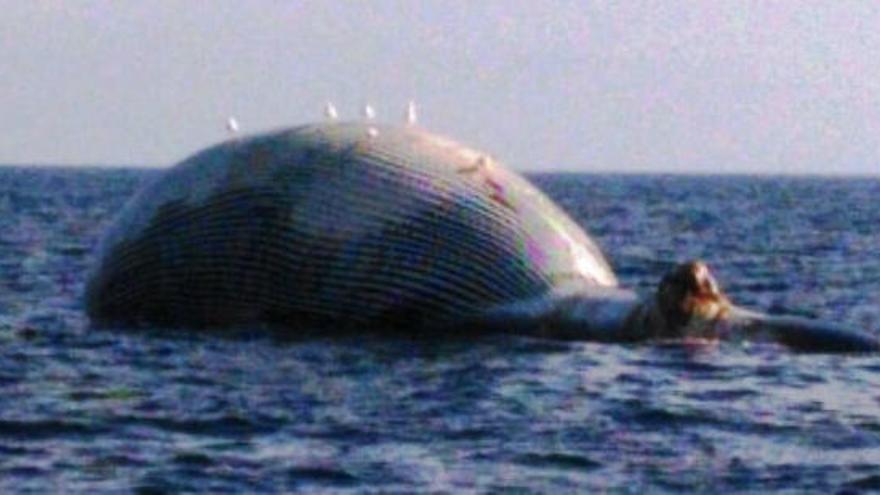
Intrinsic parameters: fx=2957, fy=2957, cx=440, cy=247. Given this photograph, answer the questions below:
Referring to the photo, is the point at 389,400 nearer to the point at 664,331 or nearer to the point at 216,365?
the point at 216,365

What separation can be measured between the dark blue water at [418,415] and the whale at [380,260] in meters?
0.42

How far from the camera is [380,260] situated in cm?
2538

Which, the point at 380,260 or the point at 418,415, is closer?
the point at 418,415

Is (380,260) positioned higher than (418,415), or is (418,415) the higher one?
(380,260)

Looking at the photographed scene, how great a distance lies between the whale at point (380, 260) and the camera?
2511 cm

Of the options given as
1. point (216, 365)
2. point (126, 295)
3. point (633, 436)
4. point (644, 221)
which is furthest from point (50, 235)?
point (633, 436)

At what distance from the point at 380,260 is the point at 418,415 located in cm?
526

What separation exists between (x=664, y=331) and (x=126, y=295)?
5152mm

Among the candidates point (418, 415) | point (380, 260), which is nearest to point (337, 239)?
point (380, 260)

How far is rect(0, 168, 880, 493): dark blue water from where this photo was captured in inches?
699

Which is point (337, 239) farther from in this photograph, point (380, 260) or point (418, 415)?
point (418, 415)

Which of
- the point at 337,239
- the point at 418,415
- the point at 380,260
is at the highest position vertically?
the point at 337,239

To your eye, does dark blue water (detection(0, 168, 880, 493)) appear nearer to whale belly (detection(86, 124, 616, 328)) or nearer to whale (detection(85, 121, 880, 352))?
whale (detection(85, 121, 880, 352))

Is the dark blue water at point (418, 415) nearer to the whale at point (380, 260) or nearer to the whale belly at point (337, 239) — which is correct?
the whale at point (380, 260)
